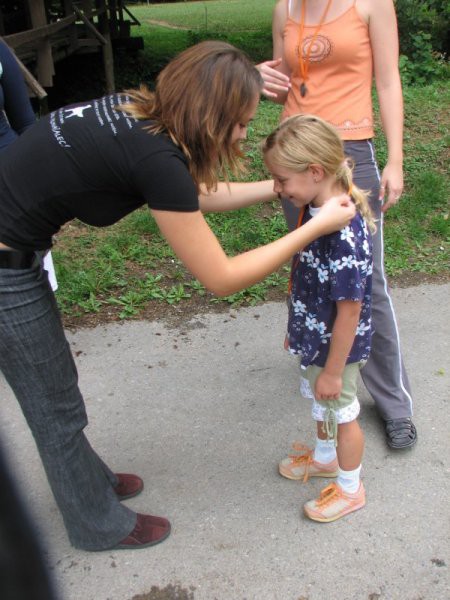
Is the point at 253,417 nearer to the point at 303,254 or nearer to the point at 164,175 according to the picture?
the point at 303,254

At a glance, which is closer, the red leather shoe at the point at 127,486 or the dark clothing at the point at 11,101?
the red leather shoe at the point at 127,486

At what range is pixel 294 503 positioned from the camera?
234 centimetres

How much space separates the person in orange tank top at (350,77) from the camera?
2195 mm

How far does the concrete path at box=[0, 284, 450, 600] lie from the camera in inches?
79.9

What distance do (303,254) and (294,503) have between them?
976 mm

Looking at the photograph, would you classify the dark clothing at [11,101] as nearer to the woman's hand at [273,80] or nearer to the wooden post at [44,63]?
the woman's hand at [273,80]

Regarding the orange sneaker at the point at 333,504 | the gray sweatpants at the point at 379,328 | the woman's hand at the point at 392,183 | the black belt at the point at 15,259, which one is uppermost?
the black belt at the point at 15,259

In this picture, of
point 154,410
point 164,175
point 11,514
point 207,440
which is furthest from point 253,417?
point 11,514

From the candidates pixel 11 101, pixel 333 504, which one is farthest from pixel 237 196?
pixel 11 101

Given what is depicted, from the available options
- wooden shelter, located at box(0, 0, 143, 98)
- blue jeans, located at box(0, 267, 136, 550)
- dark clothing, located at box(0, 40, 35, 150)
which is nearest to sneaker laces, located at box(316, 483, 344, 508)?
blue jeans, located at box(0, 267, 136, 550)

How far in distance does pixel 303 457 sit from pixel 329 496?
9.3 inches

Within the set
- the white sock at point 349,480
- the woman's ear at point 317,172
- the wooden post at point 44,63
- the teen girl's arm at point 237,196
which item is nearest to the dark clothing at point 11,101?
the teen girl's arm at point 237,196

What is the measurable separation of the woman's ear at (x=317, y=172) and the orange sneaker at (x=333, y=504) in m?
1.13

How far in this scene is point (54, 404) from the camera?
6.15 ft
